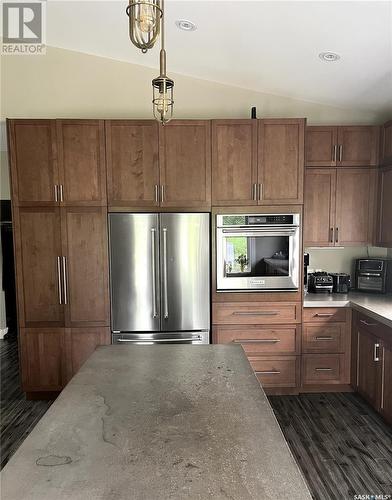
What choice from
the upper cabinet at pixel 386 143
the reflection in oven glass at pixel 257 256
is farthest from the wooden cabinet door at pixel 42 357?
the upper cabinet at pixel 386 143

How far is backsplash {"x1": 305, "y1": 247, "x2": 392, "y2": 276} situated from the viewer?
3.76 meters

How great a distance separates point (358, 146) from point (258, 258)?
1.47 metres

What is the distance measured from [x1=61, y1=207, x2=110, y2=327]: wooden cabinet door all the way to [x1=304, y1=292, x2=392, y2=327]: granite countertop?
1.86 m

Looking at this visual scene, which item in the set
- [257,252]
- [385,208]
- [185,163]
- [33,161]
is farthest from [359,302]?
[33,161]

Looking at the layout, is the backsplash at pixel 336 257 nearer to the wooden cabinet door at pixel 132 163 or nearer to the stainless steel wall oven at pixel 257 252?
the stainless steel wall oven at pixel 257 252

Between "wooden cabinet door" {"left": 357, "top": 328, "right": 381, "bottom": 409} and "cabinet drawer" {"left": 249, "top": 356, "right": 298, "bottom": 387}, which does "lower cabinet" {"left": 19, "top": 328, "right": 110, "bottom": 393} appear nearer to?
"cabinet drawer" {"left": 249, "top": 356, "right": 298, "bottom": 387}

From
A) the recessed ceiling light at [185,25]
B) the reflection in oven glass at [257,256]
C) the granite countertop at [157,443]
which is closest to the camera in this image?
the granite countertop at [157,443]

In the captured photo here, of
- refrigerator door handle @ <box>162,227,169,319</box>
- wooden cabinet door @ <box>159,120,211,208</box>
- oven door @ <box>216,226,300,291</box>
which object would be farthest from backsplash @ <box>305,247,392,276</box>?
refrigerator door handle @ <box>162,227,169,319</box>

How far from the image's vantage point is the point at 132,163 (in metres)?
3.05

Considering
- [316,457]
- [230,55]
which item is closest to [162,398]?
[316,457]

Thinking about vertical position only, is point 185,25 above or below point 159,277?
above

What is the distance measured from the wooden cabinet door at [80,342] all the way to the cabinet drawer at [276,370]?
1.36m

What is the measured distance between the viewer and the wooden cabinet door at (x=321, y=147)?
3354 mm

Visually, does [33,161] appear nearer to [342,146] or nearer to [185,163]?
[185,163]
